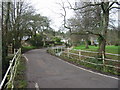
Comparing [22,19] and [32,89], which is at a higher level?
[22,19]

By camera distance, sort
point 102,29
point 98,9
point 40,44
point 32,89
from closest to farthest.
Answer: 1. point 32,89
2. point 102,29
3. point 98,9
4. point 40,44

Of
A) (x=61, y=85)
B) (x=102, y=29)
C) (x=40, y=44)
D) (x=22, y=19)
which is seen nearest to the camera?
(x=61, y=85)

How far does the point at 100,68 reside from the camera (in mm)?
8477

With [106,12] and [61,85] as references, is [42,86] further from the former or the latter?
[106,12]

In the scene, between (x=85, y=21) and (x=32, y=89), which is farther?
(x=85, y=21)

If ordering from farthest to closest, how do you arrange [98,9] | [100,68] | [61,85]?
[98,9]
[100,68]
[61,85]

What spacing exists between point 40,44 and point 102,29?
36839 mm

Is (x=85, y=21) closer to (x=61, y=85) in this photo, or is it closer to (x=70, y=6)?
(x=70, y=6)

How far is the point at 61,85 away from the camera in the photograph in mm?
5297

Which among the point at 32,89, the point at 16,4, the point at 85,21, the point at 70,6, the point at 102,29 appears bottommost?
the point at 32,89

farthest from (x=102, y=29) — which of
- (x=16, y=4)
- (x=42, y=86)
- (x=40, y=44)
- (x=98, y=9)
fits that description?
(x=40, y=44)

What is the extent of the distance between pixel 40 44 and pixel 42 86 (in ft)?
138

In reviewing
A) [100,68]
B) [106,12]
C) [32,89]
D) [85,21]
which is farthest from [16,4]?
[32,89]

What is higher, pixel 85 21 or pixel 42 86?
pixel 85 21
